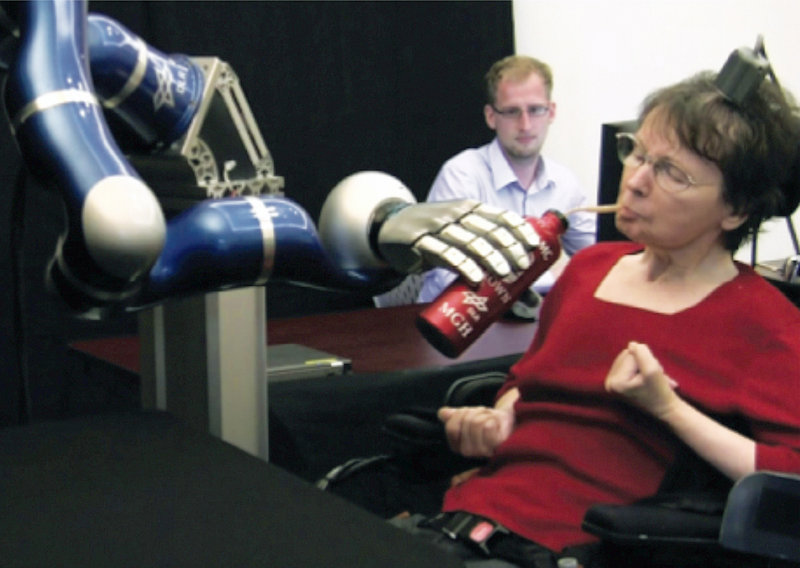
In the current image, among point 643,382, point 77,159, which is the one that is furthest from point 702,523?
point 77,159

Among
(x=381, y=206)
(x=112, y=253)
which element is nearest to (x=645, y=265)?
(x=381, y=206)

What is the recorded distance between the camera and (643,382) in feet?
4.04

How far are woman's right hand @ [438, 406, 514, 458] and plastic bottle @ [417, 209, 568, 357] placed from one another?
596 mm

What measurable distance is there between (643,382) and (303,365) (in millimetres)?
647

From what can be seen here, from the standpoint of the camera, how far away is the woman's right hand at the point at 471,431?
1.41 meters

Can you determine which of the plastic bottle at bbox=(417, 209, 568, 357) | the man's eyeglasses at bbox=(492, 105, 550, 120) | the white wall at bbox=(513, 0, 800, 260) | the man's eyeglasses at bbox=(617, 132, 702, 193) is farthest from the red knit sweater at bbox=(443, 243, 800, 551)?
the white wall at bbox=(513, 0, 800, 260)

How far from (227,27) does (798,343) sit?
2624 millimetres

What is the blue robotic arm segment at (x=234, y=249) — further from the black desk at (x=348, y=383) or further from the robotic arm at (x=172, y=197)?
the black desk at (x=348, y=383)

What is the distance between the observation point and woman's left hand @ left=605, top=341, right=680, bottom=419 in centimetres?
123

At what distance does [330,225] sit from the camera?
770mm

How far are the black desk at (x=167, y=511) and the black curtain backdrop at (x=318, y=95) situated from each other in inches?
95.5

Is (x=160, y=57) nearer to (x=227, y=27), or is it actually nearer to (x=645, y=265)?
(x=645, y=265)

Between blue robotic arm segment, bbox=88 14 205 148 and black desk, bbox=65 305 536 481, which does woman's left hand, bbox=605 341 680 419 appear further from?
blue robotic arm segment, bbox=88 14 205 148

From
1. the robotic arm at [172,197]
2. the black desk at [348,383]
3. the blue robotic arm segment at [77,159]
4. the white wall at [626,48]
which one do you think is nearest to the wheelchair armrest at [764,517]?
the robotic arm at [172,197]
